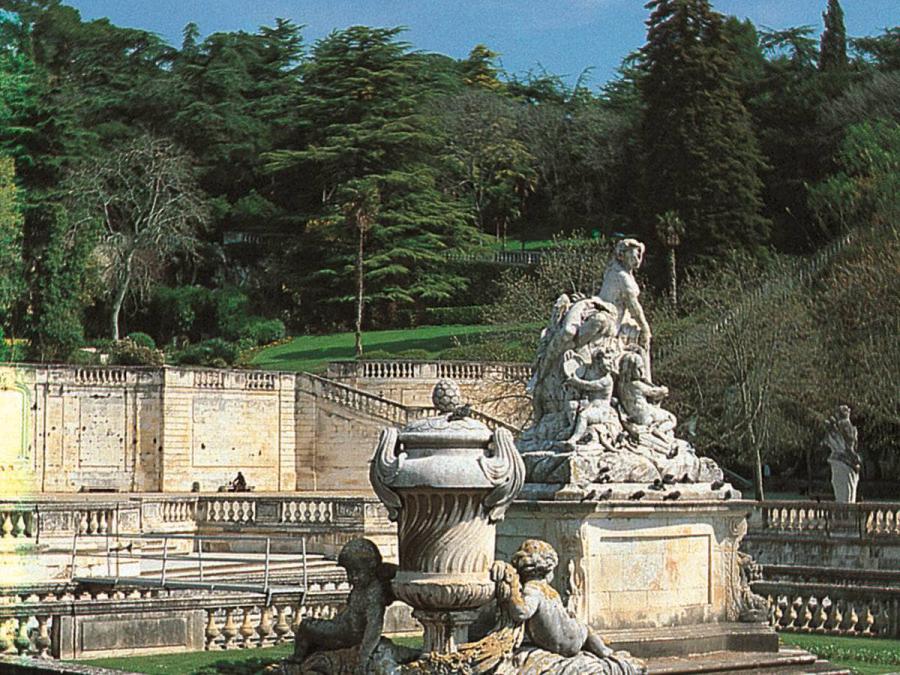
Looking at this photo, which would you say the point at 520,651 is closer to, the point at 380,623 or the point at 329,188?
the point at 380,623

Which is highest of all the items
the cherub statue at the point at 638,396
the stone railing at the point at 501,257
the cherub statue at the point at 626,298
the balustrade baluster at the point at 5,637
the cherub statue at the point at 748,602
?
the stone railing at the point at 501,257

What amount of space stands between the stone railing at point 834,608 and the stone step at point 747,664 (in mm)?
5202

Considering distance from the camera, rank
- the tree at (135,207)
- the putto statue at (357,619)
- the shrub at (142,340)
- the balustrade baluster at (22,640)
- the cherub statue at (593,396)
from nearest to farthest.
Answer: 1. the putto statue at (357,619)
2. the cherub statue at (593,396)
3. the balustrade baluster at (22,640)
4. the shrub at (142,340)
5. the tree at (135,207)

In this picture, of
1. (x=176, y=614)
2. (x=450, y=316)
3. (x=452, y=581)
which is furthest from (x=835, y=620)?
(x=450, y=316)

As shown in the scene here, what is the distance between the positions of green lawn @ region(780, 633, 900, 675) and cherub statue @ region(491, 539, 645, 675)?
15.3 feet

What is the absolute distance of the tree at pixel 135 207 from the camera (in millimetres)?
67938

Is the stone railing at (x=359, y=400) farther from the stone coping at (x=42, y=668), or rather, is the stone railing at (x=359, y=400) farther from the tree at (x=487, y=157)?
the stone coping at (x=42, y=668)

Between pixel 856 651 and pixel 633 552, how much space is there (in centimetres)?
417

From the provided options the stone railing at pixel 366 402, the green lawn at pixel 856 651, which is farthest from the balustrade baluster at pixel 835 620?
the stone railing at pixel 366 402

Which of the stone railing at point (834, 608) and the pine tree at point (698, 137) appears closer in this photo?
the stone railing at point (834, 608)

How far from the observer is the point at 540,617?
33.9ft

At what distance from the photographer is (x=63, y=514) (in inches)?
1260

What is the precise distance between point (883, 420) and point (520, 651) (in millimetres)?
32787

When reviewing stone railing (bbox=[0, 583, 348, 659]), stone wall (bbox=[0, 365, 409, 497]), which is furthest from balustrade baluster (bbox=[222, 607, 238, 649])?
stone wall (bbox=[0, 365, 409, 497])
